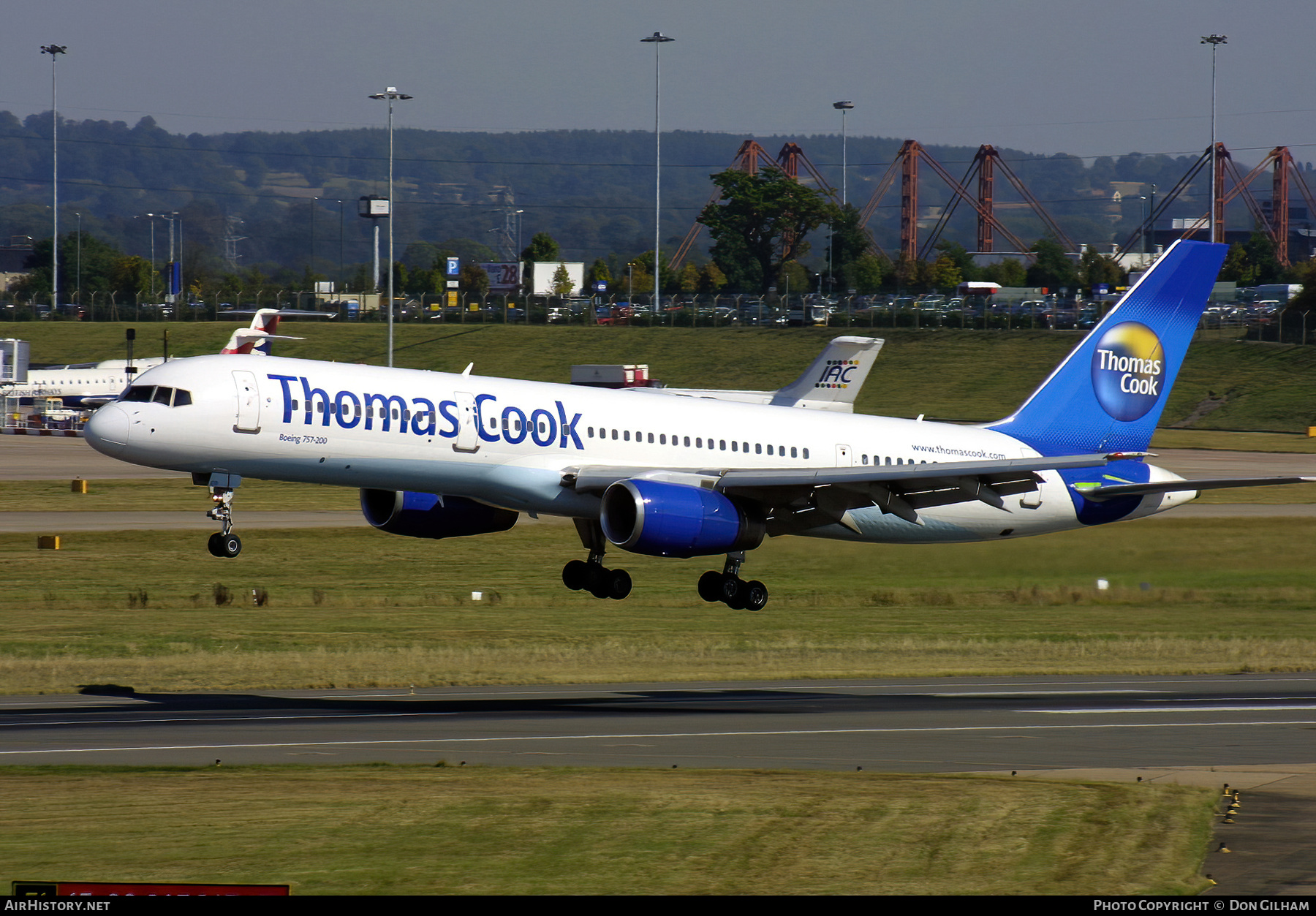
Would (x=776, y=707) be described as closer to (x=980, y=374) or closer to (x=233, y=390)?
(x=233, y=390)

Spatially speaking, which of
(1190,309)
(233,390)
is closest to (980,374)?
(1190,309)

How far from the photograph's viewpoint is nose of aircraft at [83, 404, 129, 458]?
4175 cm

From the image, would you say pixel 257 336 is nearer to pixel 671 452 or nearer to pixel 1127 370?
pixel 671 452

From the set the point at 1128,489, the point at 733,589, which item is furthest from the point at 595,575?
the point at 1128,489

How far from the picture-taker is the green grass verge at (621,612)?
191 feet

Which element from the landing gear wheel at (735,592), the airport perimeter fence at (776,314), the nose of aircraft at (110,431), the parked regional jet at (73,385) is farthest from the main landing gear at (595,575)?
the airport perimeter fence at (776,314)

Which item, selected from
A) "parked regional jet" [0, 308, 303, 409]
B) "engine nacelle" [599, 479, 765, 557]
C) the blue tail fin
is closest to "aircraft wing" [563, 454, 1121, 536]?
"engine nacelle" [599, 479, 765, 557]

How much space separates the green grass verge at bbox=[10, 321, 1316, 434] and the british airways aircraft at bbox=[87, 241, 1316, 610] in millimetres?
90064

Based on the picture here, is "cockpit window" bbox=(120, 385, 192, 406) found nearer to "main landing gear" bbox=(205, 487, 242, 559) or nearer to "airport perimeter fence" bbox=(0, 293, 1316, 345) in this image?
"main landing gear" bbox=(205, 487, 242, 559)

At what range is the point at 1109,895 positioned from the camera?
93.4ft

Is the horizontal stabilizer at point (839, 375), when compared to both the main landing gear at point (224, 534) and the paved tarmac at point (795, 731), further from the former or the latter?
the main landing gear at point (224, 534)

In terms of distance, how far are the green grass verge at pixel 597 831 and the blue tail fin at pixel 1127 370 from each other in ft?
70.0

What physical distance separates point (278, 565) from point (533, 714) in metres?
33.9
